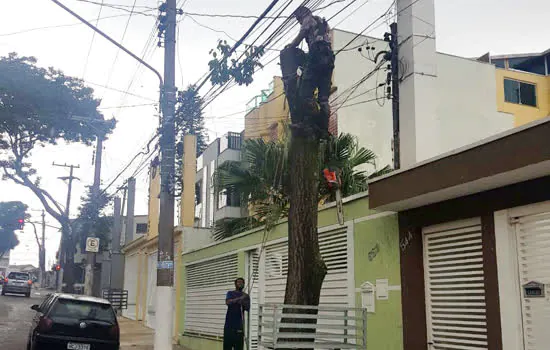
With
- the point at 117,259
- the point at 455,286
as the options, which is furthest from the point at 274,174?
the point at 117,259

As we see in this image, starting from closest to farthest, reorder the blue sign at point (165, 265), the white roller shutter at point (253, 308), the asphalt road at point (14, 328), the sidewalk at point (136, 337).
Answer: the blue sign at point (165, 265)
the white roller shutter at point (253, 308)
the asphalt road at point (14, 328)
the sidewalk at point (136, 337)

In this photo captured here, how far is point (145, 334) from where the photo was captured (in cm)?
1884

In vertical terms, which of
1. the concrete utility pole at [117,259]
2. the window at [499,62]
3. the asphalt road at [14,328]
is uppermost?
the window at [499,62]

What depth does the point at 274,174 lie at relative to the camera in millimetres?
12539

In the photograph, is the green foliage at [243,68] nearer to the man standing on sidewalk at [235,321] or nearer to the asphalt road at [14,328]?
the man standing on sidewalk at [235,321]

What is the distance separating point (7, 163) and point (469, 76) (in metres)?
22.3

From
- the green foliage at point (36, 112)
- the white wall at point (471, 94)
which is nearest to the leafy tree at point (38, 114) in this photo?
the green foliage at point (36, 112)

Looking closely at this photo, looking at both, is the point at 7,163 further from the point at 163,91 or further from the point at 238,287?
the point at 238,287

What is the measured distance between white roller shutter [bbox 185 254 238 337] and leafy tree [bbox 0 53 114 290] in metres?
13.8

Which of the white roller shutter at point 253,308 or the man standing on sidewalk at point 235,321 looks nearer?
the man standing on sidewalk at point 235,321

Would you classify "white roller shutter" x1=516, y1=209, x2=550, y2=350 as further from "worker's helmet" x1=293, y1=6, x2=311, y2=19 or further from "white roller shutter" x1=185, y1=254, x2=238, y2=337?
"white roller shutter" x1=185, y1=254, x2=238, y2=337

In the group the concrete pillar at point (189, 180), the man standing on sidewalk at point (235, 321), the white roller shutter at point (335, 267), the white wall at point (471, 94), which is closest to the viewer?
the white roller shutter at point (335, 267)

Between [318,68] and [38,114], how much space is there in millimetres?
25663

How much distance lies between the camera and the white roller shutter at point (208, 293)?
44.2ft
